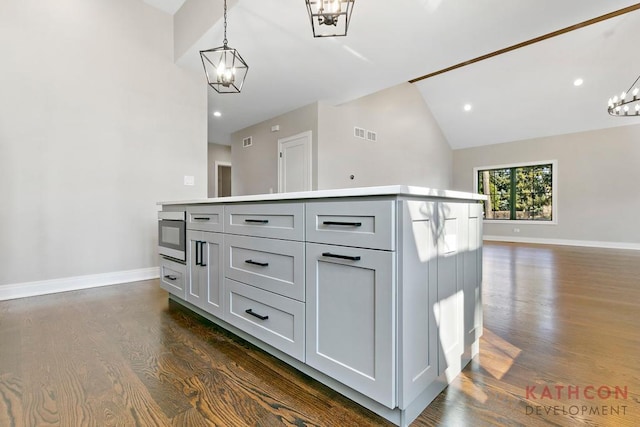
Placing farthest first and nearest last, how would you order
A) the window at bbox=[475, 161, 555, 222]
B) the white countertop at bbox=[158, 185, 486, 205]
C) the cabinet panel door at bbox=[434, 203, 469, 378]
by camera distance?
the window at bbox=[475, 161, 555, 222] → the cabinet panel door at bbox=[434, 203, 469, 378] → the white countertop at bbox=[158, 185, 486, 205]

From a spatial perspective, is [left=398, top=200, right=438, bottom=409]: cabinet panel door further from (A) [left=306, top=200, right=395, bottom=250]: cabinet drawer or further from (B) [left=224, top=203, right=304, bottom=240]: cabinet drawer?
(B) [left=224, top=203, right=304, bottom=240]: cabinet drawer

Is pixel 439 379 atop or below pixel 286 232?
below

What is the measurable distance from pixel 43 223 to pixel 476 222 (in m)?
3.93

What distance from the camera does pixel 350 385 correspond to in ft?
3.81

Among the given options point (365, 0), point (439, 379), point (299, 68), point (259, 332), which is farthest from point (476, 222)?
point (299, 68)

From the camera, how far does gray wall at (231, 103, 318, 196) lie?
524 centimetres

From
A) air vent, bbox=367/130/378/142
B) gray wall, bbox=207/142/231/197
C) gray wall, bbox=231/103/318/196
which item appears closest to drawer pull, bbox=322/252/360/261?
gray wall, bbox=231/103/318/196

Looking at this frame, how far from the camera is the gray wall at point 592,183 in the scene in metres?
6.64

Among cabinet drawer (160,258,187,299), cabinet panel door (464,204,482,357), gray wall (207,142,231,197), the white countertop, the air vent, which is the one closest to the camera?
the white countertop

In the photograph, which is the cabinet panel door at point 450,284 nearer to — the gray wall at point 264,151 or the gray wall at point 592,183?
the gray wall at point 264,151

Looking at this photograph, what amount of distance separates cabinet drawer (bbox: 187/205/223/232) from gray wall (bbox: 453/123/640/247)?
8893mm

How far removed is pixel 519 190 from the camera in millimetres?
8305

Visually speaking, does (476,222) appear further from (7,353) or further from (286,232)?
(7,353)

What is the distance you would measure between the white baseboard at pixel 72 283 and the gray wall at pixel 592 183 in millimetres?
9100
